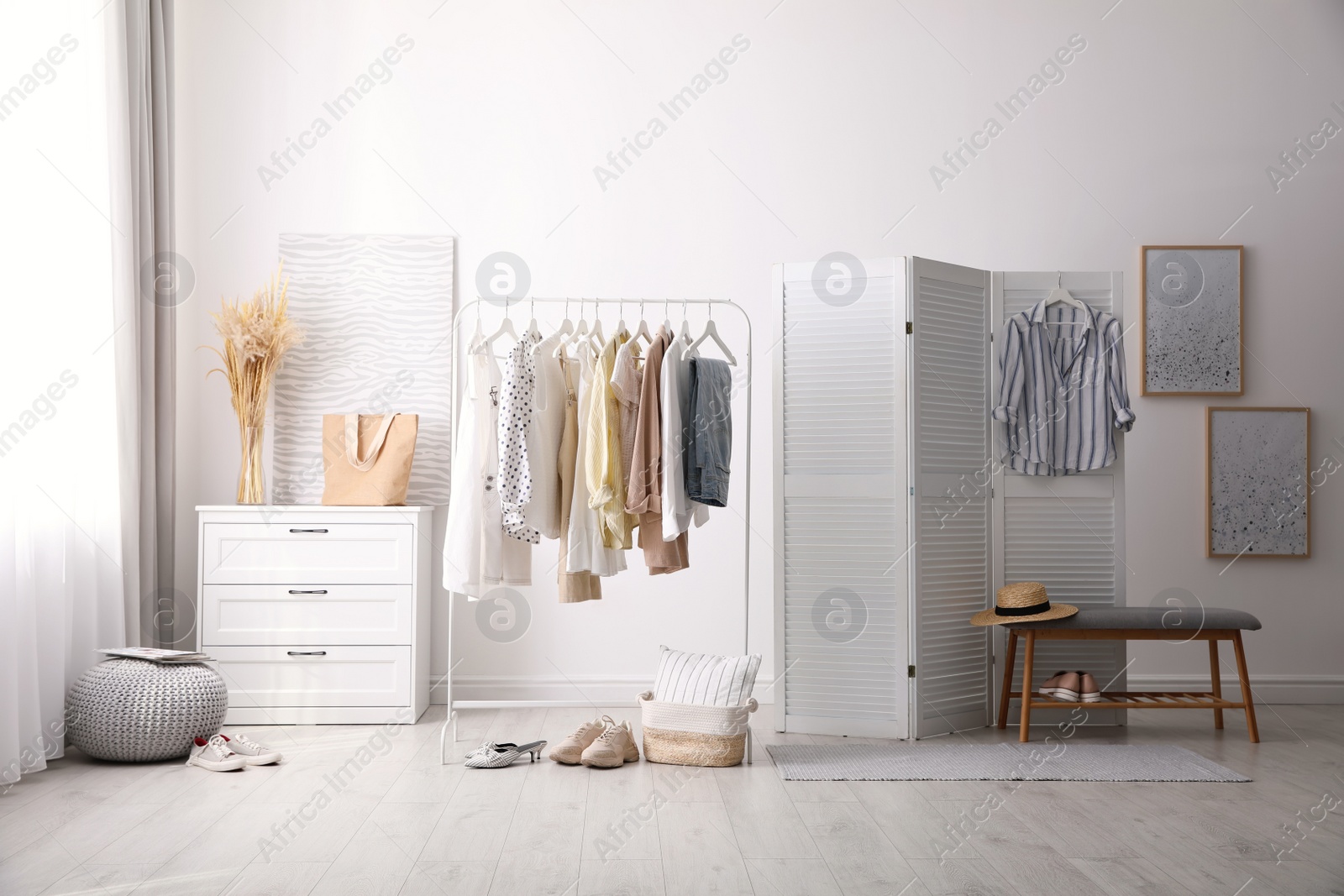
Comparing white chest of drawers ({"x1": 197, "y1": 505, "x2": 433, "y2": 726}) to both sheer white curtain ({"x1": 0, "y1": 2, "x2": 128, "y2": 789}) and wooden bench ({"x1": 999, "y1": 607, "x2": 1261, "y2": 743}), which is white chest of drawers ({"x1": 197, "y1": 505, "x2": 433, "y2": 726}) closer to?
sheer white curtain ({"x1": 0, "y1": 2, "x2": 128, "y2": 789})

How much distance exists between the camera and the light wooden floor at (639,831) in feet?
7.14

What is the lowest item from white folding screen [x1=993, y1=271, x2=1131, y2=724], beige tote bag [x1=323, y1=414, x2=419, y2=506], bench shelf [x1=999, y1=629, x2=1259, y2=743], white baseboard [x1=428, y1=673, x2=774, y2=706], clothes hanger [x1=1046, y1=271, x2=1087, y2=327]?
white baseboard [x1=428, y1=673, x2=774, y2=706]

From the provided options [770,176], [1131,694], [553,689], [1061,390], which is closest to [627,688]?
[553,689]

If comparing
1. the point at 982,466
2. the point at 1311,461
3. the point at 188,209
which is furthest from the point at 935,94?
the point at 188,209

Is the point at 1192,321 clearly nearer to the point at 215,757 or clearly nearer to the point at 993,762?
the point at 993,762

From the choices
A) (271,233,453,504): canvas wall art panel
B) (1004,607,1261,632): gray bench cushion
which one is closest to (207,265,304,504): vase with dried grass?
(271,233,453,504): canvas wall art panel

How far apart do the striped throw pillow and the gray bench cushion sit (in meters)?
1.01

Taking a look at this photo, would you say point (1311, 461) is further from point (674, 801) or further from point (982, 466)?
point (674, 801)

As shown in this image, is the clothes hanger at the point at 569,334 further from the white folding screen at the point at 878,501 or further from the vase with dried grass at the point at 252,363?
the vase with dried grass at the point at 252,363

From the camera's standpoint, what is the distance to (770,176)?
14.4 feet

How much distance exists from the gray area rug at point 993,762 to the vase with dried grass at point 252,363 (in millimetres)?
2335

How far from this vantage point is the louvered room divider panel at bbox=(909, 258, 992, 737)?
11.9ft

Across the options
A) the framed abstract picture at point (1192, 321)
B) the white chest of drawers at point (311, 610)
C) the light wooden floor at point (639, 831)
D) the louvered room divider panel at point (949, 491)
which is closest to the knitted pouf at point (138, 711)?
the light wooden floor at point (639, 831)

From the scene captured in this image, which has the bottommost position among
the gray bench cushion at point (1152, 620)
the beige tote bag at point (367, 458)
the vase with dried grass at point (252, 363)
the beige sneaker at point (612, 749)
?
the beige sneaker at point (612, 749)
